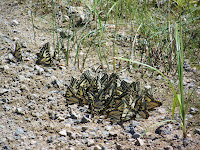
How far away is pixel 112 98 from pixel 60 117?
21.5 inches

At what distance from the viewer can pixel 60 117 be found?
7.39ft

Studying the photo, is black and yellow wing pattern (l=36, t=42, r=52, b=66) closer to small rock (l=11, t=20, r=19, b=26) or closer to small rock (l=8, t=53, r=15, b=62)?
small rock (l=8, t=53, r=15, b=62)

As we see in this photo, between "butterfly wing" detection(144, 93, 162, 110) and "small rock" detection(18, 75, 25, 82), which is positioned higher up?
"small rock" detection(18, 75, 25, 82)

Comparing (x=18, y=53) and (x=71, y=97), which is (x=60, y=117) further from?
(x=18, y=53)

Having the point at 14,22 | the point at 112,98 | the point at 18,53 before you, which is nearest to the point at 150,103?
the point at 112,98

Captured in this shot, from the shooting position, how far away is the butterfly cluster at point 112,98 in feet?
7.47

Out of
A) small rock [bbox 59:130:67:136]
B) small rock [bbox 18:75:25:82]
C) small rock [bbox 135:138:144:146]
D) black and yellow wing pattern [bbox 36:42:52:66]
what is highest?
black and yellow wing pattern [bbox 36:42:52:66]

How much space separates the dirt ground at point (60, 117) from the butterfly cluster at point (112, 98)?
0.07 m

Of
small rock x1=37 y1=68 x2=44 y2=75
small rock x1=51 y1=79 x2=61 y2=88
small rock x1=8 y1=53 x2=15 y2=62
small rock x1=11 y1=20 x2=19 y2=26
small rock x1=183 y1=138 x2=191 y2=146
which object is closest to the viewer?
small rock x1=183 y1=138 x2=191 y2=146

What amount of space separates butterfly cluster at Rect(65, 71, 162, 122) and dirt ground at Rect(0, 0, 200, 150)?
0.24 ft

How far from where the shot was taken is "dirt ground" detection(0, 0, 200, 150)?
198cm

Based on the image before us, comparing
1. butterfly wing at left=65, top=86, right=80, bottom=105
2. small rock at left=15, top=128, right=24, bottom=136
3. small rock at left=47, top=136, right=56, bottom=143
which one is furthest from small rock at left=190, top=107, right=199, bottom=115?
small rock at left=15, top=128, right=24, bottom=136

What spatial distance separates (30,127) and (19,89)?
60 cm

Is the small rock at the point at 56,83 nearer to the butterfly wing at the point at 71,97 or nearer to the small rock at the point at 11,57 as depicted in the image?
the butterfly wing at the point at 71,97
